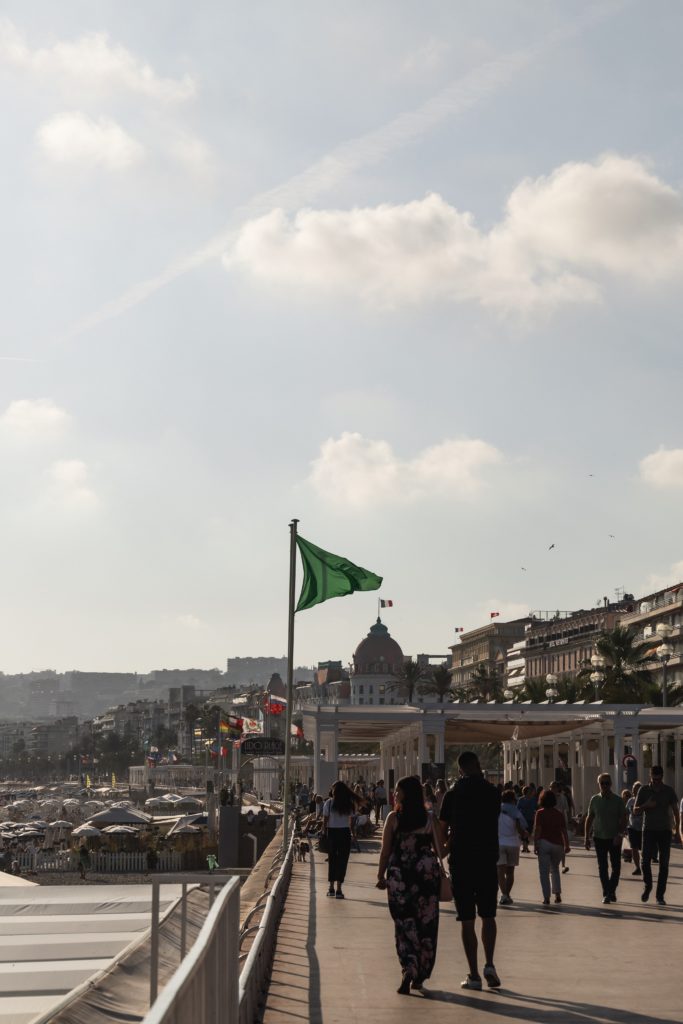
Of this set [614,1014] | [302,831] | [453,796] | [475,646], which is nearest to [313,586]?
[302,831]

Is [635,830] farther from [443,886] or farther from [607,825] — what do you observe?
[443,886]

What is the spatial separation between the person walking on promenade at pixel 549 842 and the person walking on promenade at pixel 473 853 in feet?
20.7

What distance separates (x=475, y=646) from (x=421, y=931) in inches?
6928

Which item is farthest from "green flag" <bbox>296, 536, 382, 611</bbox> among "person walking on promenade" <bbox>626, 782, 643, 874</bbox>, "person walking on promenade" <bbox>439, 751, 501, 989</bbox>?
"person walking on promenade" <bbox>439, 751, 501, 989</bbox>

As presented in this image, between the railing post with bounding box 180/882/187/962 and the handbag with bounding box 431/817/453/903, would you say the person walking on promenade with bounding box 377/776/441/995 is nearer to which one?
the handbag with bounding box 431/817/453/903

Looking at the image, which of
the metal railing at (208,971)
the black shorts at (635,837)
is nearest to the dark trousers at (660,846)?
the black shorts at (635,837)

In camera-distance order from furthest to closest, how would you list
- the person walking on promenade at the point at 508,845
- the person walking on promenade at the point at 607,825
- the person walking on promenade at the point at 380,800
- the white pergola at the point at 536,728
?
1. the person walking on promenade at the point at 380,800
2. the white pergola at the point at 536,728
3. the person walking on promenade at the point at 508,845
4. the person walking on promenade at the point at 607,825

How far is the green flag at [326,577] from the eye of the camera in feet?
96.4

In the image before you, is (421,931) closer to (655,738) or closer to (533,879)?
(533,879)

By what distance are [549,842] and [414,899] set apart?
7.00 metres

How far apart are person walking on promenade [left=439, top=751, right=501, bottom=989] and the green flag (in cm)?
1758

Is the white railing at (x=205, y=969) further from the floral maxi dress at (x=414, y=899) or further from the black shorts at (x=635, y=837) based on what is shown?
the black shorts at (x=635, y=837)

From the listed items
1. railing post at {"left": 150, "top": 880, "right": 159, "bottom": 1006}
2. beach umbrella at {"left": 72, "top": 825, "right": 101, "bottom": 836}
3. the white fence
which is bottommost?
the white fence

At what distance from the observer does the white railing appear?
4.38 meters
